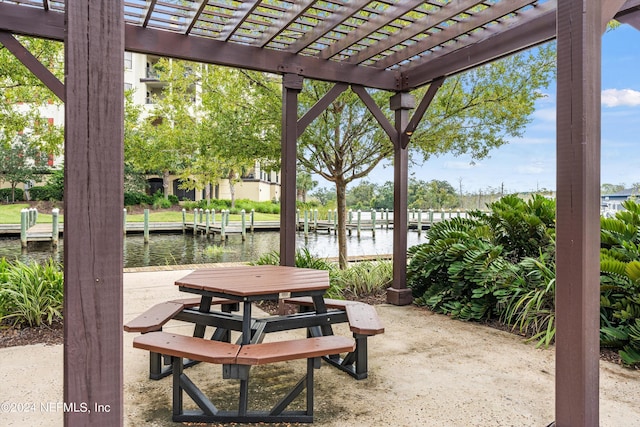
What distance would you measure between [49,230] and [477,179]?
14.0 metres

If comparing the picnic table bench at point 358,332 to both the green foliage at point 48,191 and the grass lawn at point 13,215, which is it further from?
the green foliage at point 48,191

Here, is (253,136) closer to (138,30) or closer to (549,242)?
(138,30)

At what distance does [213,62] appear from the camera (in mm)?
3785

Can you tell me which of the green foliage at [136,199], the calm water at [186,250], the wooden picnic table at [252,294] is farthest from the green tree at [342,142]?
the green foliage at [136,199]

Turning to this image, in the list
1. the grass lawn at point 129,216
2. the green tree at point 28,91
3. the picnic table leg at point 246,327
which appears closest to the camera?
the picnic table leg at point 246,327

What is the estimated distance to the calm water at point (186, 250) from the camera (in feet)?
37.8

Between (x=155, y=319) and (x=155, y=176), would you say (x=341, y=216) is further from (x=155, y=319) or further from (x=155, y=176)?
(x=155, y=176)

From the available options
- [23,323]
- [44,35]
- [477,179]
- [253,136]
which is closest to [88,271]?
[44,35]

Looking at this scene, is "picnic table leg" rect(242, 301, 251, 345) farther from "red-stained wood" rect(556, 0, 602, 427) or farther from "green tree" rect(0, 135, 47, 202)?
"green tree" rect(0, 135, 47, 202)

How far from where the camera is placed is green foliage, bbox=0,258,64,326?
3650 millimetres

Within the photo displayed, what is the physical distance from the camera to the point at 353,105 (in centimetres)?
622

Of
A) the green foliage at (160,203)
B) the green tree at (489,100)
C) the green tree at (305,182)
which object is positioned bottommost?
the green foliage at (160,203)

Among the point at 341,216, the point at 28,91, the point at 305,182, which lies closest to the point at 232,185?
the point at 305,182

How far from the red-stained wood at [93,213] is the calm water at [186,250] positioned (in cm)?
864
